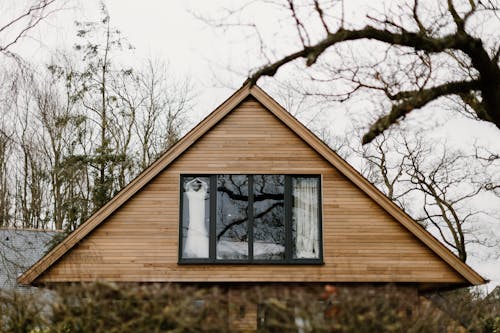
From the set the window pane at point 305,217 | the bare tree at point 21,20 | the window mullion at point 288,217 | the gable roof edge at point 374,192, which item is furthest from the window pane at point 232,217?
the bare tree at point 21,20

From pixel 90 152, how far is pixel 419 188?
543 inches

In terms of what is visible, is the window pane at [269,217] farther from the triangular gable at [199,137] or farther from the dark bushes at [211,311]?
the dark bushes at [211,311]

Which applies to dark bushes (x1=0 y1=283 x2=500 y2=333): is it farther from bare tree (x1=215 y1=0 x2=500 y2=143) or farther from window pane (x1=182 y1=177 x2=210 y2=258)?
window pane (x1=182 y1=177 x2=210 y2=258)

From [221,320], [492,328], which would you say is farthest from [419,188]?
[221,320]

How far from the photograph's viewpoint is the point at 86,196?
92.1 ft

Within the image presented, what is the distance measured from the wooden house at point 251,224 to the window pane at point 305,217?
0.02m

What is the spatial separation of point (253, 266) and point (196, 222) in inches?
59.0

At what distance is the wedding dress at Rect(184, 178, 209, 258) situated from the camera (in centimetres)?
1340

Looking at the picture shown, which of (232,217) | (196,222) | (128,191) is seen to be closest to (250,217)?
(232,217)

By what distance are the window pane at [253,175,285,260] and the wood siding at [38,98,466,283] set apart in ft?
0.80

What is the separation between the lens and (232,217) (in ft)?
44.5

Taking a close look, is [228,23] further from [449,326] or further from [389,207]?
[389,207]

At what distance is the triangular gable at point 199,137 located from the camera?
13.1 m

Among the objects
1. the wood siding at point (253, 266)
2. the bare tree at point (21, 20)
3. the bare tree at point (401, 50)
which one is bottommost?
the wood siding at point (253, 266)
